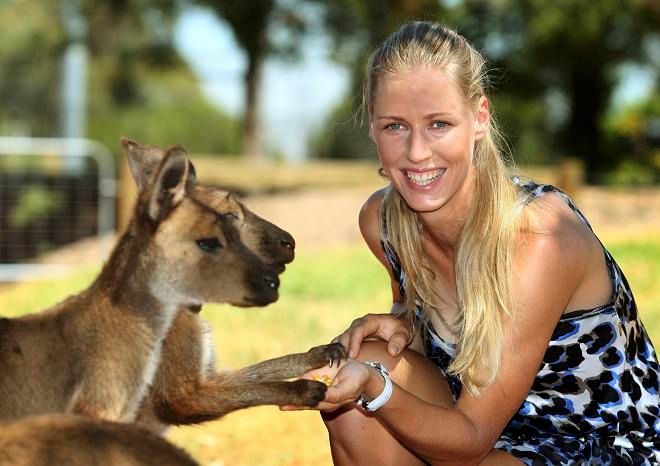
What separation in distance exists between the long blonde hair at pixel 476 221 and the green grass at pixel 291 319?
1.52 m

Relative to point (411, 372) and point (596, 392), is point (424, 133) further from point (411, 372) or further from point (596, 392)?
point (596, 392)

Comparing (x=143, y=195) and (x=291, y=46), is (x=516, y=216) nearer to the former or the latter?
(x=143, y=195)

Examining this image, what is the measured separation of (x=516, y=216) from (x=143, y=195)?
48.7 inches

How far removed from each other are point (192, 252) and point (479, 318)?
98 cm

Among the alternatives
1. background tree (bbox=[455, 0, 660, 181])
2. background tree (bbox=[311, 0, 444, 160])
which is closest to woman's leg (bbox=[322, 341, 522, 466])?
background tree (bbox=[311, 0, 444, 160])

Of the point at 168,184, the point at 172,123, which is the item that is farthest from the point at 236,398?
the point at 172,123

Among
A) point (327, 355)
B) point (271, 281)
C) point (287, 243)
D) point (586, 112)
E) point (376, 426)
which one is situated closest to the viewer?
point (271, 281)

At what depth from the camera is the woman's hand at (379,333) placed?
3619 mm

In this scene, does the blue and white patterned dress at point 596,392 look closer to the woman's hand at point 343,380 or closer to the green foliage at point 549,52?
the woman's hand at point 343,380

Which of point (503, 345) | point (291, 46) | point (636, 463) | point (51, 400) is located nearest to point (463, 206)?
point (503, 345)

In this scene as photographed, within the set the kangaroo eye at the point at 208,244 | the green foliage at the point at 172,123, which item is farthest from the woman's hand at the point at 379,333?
the green foliage at the point at 172,123

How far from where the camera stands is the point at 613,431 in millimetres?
3447

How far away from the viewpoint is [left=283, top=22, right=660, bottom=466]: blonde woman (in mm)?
3223

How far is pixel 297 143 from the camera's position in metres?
22.6
